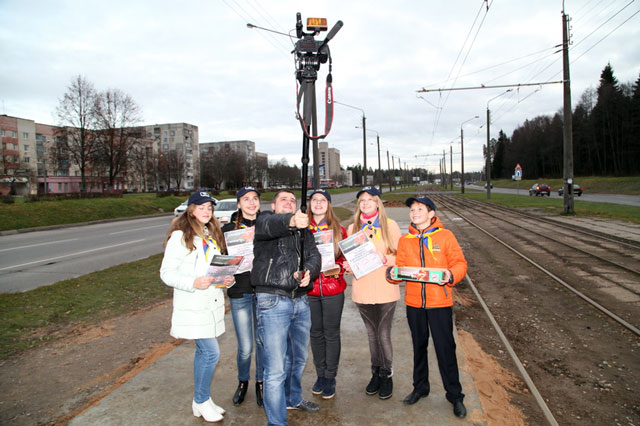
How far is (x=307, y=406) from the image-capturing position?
329cm

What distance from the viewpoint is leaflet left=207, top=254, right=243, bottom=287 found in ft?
9.52

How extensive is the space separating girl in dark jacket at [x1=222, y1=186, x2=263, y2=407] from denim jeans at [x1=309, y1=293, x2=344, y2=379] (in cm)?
55

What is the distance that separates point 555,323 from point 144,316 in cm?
669

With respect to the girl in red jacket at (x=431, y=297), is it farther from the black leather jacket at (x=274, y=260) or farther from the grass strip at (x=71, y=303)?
the grass strip at (x=71, y=303)

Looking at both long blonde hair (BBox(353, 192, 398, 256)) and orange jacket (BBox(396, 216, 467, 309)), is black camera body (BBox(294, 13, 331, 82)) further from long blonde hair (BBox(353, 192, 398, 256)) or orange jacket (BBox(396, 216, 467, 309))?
Result: orange jacket (BBox(396, 216, 467, 309))

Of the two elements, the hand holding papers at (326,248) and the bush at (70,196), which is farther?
the bush at (70,196)

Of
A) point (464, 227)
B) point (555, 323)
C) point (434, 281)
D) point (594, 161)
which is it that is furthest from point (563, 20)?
point (594, 161)

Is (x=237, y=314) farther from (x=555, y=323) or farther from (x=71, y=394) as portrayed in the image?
(x=555, y=323)

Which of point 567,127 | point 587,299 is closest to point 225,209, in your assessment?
point 587,299

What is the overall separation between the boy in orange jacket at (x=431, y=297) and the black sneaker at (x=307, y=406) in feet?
2.71

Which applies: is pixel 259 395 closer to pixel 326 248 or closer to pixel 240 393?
pixel 240 393

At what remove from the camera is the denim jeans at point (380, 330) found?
3549 mm

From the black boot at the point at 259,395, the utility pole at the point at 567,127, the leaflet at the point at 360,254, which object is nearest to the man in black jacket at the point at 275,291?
the leaflet at the point at 360,254

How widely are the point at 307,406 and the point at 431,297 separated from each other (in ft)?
4.85
